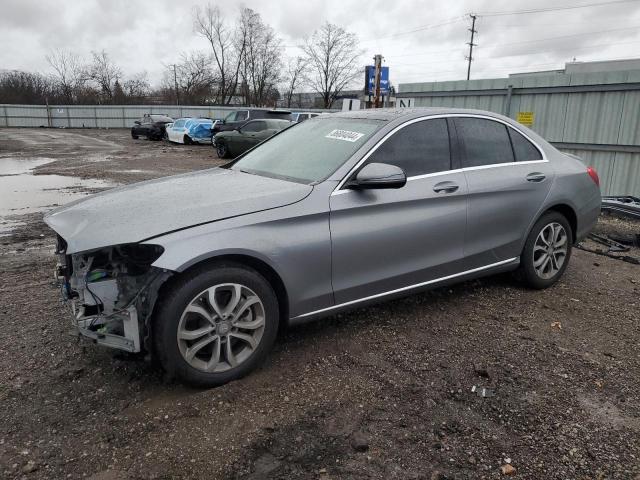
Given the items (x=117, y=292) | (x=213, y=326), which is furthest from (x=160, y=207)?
(x=213, y=326)

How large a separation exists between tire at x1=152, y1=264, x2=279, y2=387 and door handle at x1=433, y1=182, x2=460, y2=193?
157 centimetres

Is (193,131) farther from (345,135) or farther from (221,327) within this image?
(221,327)

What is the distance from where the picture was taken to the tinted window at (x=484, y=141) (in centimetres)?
418

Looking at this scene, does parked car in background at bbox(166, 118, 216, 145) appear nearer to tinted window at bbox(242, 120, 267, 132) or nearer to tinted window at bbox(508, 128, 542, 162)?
tinted window at bbox(242, 120, 267, 132)

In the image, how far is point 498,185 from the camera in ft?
13.8

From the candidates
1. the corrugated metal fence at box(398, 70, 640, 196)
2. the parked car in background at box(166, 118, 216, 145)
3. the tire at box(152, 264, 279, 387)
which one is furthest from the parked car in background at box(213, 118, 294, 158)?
the tire at box(152, 264, 279, 387)

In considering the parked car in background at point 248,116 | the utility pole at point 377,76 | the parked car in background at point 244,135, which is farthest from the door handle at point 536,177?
the parked car in background at point 248,116

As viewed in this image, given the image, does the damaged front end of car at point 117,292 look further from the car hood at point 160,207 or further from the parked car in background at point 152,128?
the parked car in background at point 152,128

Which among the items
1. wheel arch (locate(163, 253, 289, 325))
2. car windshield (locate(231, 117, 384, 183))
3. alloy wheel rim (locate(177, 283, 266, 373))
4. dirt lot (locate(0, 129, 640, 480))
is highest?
car windshield (locate(231, 117, 384, 183))

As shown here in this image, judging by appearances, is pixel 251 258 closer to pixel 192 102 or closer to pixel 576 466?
pixel 576 466

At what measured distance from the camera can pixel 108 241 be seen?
2723 mm

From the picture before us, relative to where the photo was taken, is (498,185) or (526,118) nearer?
(498,185)

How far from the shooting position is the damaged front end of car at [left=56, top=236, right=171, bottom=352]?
9.06 feet

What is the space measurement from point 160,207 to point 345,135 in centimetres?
153
